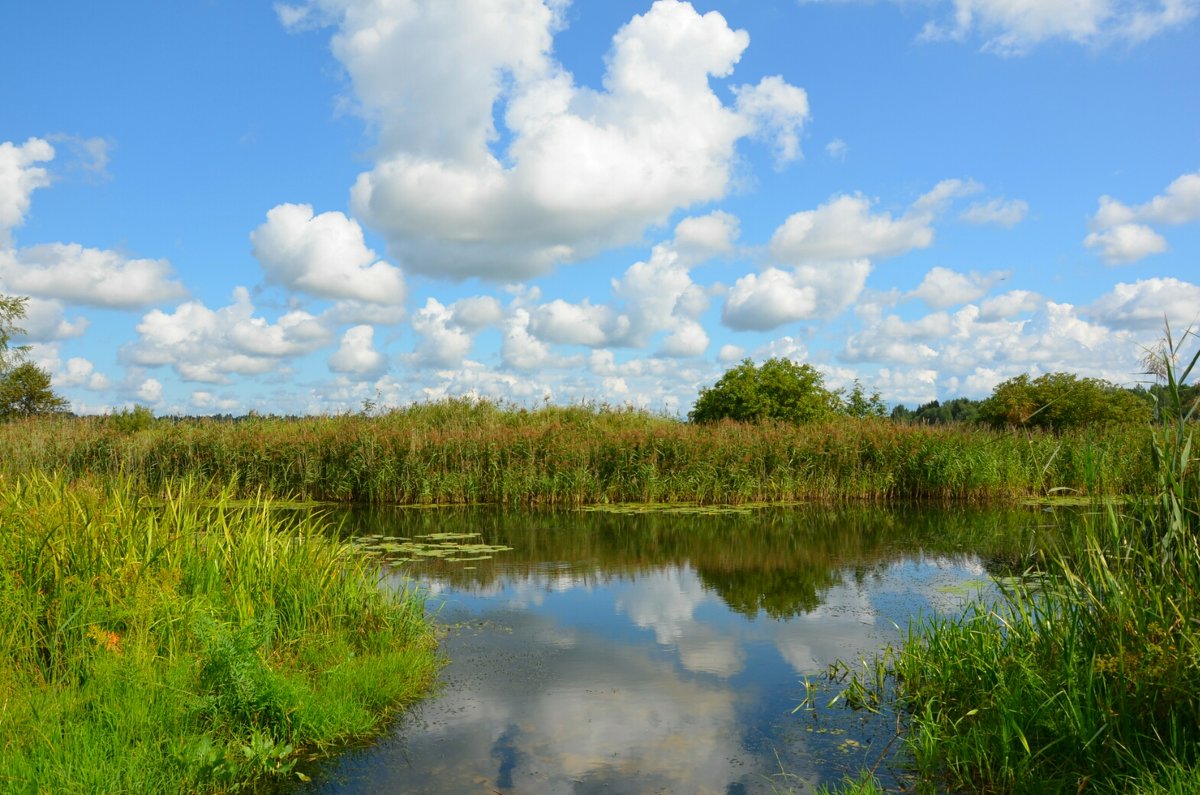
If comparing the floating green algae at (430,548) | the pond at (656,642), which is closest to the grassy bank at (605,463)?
the pond at (656,642)

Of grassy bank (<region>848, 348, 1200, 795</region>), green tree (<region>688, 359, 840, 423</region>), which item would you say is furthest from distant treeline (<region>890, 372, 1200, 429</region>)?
grassy bank (<region>848, 348, 1200, 795</region>)

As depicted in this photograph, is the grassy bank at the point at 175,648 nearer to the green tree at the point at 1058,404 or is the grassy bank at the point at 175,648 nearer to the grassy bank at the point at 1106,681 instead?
the grassy bank at the point at 1106,681

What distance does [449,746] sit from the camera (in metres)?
5.94

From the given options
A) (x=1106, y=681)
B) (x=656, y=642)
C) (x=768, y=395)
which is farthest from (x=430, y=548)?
(x=768, y=395)

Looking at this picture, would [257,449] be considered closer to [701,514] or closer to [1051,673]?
[701,514]

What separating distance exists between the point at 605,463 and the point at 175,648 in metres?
15.7

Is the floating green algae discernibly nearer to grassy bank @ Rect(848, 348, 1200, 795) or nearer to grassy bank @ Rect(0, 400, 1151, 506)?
grassy bank @ Rect(0, 400, 1151, 506)

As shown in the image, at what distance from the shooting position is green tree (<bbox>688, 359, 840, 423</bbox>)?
28.4 meters

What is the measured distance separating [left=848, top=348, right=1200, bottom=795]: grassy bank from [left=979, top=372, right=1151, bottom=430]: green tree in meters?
30.0

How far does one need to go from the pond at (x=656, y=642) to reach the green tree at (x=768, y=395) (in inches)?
418

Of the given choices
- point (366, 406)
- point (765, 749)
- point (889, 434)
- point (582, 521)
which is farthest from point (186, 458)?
point (765, 749)

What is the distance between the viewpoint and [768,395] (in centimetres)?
2877

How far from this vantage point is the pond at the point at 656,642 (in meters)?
5.61

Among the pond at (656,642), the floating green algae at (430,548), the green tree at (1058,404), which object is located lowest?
the pond at (656,642)
